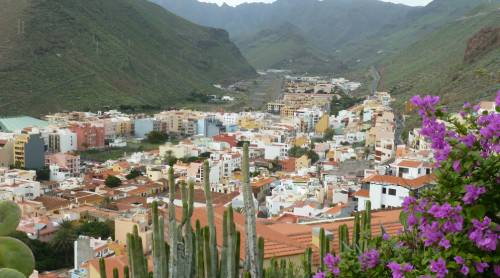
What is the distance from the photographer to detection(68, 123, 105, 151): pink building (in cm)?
3975

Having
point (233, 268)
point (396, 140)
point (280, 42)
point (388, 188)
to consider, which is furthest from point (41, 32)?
point (280, 42)

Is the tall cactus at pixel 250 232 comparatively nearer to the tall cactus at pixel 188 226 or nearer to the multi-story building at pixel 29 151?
the tall cactus at pixel 188 226

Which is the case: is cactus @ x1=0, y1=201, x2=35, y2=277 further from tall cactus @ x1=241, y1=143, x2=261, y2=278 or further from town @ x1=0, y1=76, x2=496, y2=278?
town @ x1=0, y1=76, x2=496, y2=278

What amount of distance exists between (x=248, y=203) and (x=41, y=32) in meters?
59.1

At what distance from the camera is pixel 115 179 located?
28875 mm

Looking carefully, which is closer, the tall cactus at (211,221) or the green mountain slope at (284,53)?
the tall cactus at (211,221)

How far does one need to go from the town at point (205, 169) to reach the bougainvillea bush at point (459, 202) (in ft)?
13.8

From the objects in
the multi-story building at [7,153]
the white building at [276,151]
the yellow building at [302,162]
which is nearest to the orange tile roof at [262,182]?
the yellow building at [302,162]

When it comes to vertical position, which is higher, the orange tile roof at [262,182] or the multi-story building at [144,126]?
the multi-story building at [144,126]

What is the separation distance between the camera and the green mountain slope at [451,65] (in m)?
35.7

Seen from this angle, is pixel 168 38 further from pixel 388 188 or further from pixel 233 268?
pixel 233 268

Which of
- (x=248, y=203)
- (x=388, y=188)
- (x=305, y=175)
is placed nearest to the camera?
(x=248, y=203)

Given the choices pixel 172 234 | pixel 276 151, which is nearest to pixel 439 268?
pixel 172 234

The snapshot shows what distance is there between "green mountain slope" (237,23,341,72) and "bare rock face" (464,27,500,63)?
59.7 m
